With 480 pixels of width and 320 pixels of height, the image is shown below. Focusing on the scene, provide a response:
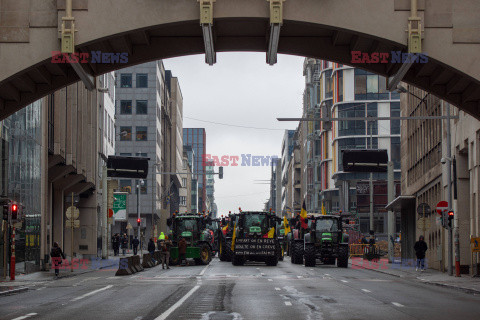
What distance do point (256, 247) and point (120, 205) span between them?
25.9 m

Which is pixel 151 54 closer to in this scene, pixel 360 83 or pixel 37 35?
pixel 37 35

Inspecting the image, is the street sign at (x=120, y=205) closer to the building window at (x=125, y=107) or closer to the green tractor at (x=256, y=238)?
the green tractor at (x=256, y=238)

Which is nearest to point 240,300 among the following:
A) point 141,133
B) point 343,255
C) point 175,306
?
point 175,306

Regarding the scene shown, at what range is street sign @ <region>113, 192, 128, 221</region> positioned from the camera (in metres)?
71.3

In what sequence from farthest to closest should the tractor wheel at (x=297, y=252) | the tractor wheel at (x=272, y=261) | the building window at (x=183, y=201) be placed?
1. the building window at (x=183, y=201)
2. the tractor wheel at (x=297, y=252)
3. the tractor wheel at (x=272, y=261)

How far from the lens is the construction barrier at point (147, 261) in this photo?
48031mm

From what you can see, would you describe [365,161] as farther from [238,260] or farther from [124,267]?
[124,267]

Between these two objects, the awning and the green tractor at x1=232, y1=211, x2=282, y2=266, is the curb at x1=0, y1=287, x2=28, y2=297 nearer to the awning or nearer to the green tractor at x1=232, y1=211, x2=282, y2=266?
the green tractor at x1=232, y1=211, x2=282, y2=266

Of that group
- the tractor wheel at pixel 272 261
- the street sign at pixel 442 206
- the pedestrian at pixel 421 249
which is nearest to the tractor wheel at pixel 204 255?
the tractor wheel at pixel 272 261

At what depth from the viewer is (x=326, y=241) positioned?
47344 mm

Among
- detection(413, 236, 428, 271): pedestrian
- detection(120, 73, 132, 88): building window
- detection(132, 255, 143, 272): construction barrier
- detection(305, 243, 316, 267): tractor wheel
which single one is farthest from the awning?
detection(120, 73, 132, 88): building window

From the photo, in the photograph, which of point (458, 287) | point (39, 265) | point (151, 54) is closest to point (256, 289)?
point (458, 287)

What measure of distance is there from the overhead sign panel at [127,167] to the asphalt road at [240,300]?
33928 mm

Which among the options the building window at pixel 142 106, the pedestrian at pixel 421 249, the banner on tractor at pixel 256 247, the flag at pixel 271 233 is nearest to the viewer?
the pedestrian at pixel 421 249
